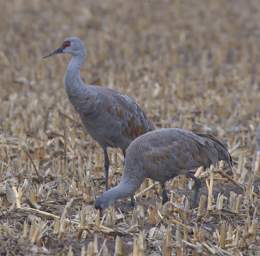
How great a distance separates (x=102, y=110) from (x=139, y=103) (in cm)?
256

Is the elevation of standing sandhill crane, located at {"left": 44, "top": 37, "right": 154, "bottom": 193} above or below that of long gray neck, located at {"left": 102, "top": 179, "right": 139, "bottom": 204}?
above

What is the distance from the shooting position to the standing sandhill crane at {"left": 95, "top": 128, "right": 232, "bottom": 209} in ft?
19.1

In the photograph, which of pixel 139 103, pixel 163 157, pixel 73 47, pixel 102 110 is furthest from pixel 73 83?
pixel 139 103

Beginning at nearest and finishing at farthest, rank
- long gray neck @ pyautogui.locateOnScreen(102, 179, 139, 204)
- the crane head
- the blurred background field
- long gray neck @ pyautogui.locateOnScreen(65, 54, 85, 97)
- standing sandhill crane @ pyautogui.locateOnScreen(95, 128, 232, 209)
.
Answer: the blurred background field
long gray neck @ pyautogui.locateOnScreen(102, 179, 139, 204)
standing sandhill crane @ pyautogui.locateOnScreen(95, 128, 232, 209)
long gray neck @ pyautogui.locateOnScreen(65, 54, 85, 97)
the crane head

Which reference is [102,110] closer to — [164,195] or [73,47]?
[73,47]

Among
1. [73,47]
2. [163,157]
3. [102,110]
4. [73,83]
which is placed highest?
[73,47]

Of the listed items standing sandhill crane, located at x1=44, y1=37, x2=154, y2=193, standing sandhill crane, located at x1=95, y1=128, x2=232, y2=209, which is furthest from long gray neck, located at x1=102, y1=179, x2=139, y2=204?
standing sandhill crane, located at x1=44, y1=37, x2=154, y2=193

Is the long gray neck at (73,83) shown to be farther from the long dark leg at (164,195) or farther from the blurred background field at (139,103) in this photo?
the long dark leg at (164,195)

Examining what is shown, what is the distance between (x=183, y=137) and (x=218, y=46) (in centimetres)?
680

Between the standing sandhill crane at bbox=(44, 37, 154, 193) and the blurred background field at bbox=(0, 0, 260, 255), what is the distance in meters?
0.33

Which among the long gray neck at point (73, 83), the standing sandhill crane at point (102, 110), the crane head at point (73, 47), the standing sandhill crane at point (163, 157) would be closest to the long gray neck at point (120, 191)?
the standing sandhill crane at point (163, 157)

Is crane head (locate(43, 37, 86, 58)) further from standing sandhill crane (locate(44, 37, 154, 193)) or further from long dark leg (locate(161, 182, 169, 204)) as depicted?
long dark leg (locate(161, 182, 169, 204))

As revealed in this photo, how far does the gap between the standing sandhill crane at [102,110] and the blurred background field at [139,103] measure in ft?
1.08

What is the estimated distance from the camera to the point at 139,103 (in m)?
9.18
